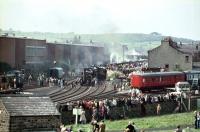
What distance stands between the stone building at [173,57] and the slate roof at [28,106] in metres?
46.7

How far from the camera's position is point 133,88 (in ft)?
145

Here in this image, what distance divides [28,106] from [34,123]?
47 cm

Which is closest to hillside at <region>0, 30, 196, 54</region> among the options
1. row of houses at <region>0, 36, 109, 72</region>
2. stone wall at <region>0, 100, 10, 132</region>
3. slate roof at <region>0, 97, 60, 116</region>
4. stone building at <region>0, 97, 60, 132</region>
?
row of houses at <region>0, 36, 109, 72</region>

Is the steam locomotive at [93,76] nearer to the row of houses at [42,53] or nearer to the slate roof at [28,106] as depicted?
the row of houses at [42,53]

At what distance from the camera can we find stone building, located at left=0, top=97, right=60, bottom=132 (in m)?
11.6

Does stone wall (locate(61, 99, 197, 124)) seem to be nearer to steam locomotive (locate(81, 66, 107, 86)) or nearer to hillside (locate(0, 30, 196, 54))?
steam locomotive (locate(81, 66, 107, 86))

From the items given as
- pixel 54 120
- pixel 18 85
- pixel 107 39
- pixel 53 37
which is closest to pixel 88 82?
pixel 18 85

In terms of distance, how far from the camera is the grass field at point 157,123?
23312 millimetres

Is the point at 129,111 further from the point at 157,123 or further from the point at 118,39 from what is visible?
the point at 118,39

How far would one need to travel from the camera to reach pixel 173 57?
5900cm

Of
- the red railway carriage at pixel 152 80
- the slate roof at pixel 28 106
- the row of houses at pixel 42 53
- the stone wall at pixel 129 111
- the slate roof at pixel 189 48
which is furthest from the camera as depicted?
the slate roof at pixel 189 48

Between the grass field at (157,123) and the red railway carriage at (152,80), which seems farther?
the red railway carriage at (152,80)

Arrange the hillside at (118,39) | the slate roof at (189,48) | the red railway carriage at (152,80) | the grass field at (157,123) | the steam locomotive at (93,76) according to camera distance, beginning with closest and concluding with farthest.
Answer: the grass field at (157,123) → the red railway carriage at (152,80) → the steam locomotive at (93,76) → the slate roof at (189,48) → the hillside at (118,39)

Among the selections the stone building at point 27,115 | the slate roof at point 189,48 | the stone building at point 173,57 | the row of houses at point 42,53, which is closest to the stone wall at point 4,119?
the stone building at point 27,115
